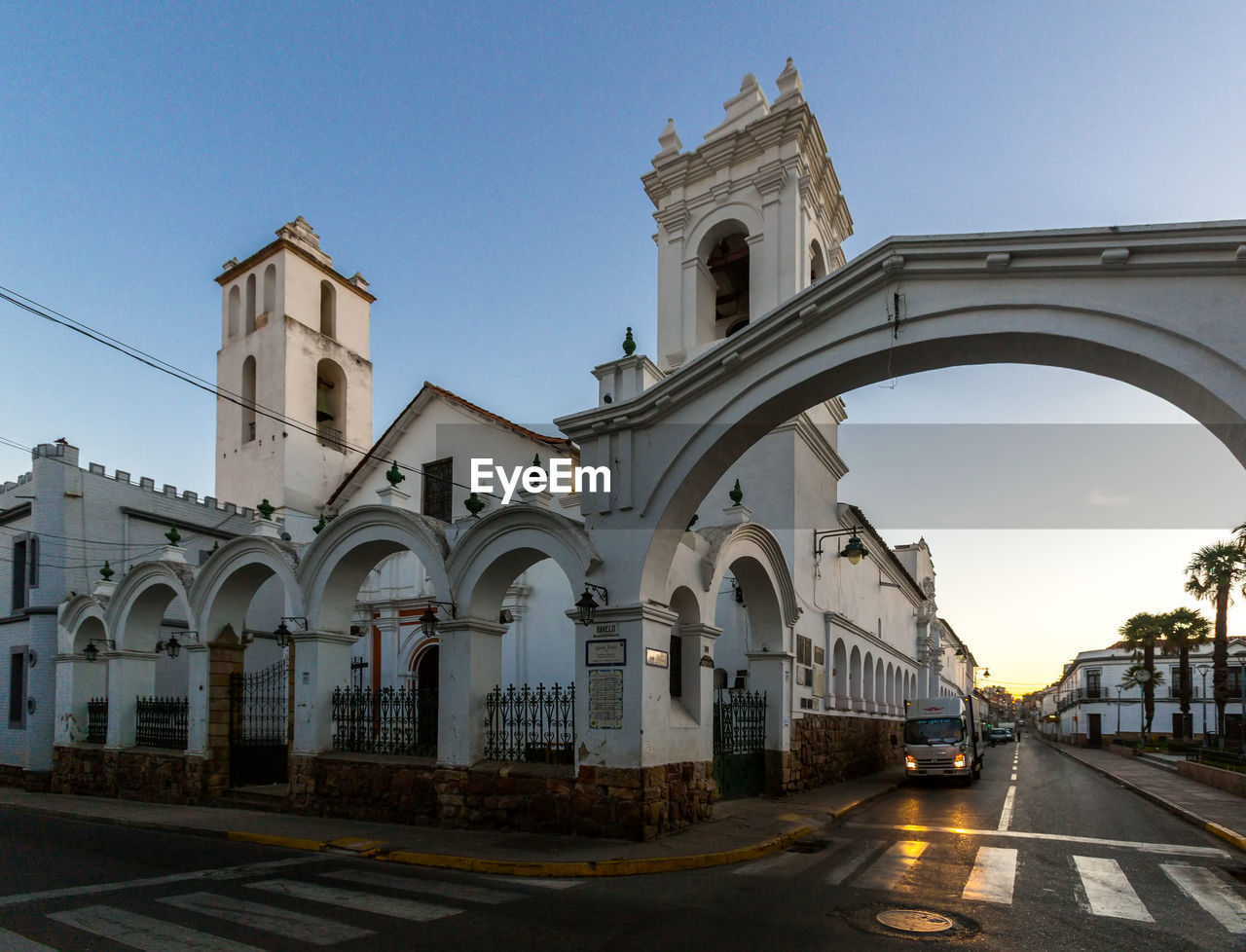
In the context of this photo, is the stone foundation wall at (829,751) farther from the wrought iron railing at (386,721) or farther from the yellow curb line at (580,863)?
the wrought iron railing at (386,721)

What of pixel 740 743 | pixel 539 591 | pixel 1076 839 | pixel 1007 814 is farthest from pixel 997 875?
pixel 539 591

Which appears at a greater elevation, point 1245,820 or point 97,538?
point 97,538

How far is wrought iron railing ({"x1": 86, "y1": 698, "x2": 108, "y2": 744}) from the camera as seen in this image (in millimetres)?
17922

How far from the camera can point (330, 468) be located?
27984 mm

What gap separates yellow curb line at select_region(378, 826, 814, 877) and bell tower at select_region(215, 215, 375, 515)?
18.1 meters

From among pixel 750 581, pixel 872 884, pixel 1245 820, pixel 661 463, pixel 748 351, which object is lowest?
pixel 1245 820

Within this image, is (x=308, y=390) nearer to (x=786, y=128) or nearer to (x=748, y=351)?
(x=786, y=128)

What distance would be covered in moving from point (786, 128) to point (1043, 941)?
58.0 feet

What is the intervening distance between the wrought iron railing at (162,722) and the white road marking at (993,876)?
13533mm

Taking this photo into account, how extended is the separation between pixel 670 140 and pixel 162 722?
18042 mm

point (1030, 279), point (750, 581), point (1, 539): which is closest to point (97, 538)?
point (1, 539)

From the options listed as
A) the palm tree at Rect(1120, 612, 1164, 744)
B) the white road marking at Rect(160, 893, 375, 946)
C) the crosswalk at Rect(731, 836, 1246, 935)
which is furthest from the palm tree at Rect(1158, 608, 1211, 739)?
the white road marking at Rect(160, 893, 375, 946)

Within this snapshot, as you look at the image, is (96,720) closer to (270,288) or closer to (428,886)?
(428,886)

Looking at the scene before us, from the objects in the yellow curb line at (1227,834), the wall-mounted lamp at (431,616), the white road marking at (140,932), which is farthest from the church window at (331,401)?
the yellow curb line at (1227,834)
